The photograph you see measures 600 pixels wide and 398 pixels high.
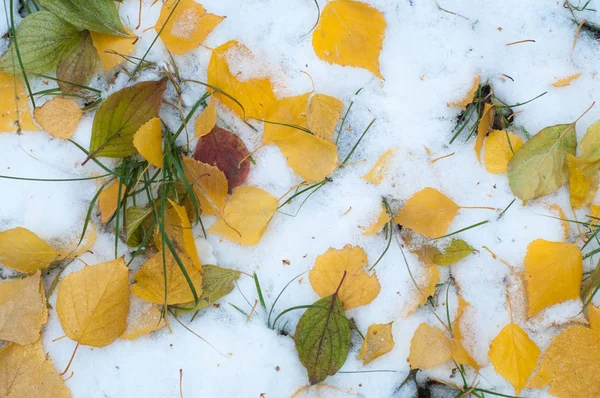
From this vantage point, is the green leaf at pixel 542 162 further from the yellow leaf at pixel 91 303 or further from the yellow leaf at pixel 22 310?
the yellow leaf at pixel 22 310

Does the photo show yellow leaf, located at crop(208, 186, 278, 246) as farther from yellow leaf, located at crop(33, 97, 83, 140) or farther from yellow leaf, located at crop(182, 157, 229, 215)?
yellow leaf, located at crop(33, 97, 83, 140)

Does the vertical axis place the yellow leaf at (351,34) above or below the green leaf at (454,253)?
above

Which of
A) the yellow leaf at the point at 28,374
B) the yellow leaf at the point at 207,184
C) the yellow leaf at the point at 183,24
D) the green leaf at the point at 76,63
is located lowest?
the yellow leaf at the point at 28,374

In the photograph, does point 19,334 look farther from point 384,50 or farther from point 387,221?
point 384,50

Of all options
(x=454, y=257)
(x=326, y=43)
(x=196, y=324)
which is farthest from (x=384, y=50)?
(x=196, y=324)

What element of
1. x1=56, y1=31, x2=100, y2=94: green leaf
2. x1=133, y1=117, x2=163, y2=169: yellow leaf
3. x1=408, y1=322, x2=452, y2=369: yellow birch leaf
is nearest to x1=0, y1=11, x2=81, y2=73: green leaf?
x1=56, y1=31, x2=100, y2=94: green leaf

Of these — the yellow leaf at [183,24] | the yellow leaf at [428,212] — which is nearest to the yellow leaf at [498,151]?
the yellow leaf at [428,212]
